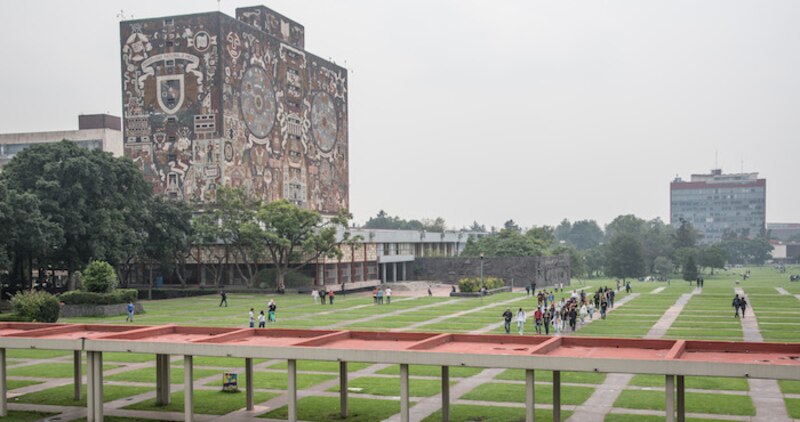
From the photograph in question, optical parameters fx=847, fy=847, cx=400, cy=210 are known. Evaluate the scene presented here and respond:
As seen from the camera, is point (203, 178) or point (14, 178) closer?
point (14, 178)

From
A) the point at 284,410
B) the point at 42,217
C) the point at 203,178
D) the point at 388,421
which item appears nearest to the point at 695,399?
the point at 388,421

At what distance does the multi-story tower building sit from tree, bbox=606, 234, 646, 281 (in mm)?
55517

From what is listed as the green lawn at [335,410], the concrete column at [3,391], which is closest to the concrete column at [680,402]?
the green lawn at [335,410]

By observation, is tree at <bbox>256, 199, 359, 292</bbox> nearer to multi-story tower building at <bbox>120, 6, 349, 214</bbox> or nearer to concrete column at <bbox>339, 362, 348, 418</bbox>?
multi-story tower building at <bbox>120, 6, 349, 214</bbox>

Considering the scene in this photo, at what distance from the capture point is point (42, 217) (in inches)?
2340

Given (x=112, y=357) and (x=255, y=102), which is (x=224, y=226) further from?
(x=112, y=357)

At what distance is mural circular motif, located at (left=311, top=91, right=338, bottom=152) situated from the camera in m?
101

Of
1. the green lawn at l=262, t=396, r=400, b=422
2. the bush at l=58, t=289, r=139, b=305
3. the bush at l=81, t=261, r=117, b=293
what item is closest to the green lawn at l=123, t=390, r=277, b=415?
the green lawn at l=262, t=396, r=400, b=422

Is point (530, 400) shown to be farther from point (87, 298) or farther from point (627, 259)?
point (627, 259)

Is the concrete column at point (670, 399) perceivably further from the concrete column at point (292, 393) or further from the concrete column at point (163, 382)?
the concrete column at point (163, 382)

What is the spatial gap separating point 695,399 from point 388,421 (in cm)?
1027

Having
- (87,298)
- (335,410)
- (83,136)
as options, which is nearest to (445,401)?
(335,410)

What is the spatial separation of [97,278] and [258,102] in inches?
1400

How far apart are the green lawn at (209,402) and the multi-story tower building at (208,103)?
56709 mm
